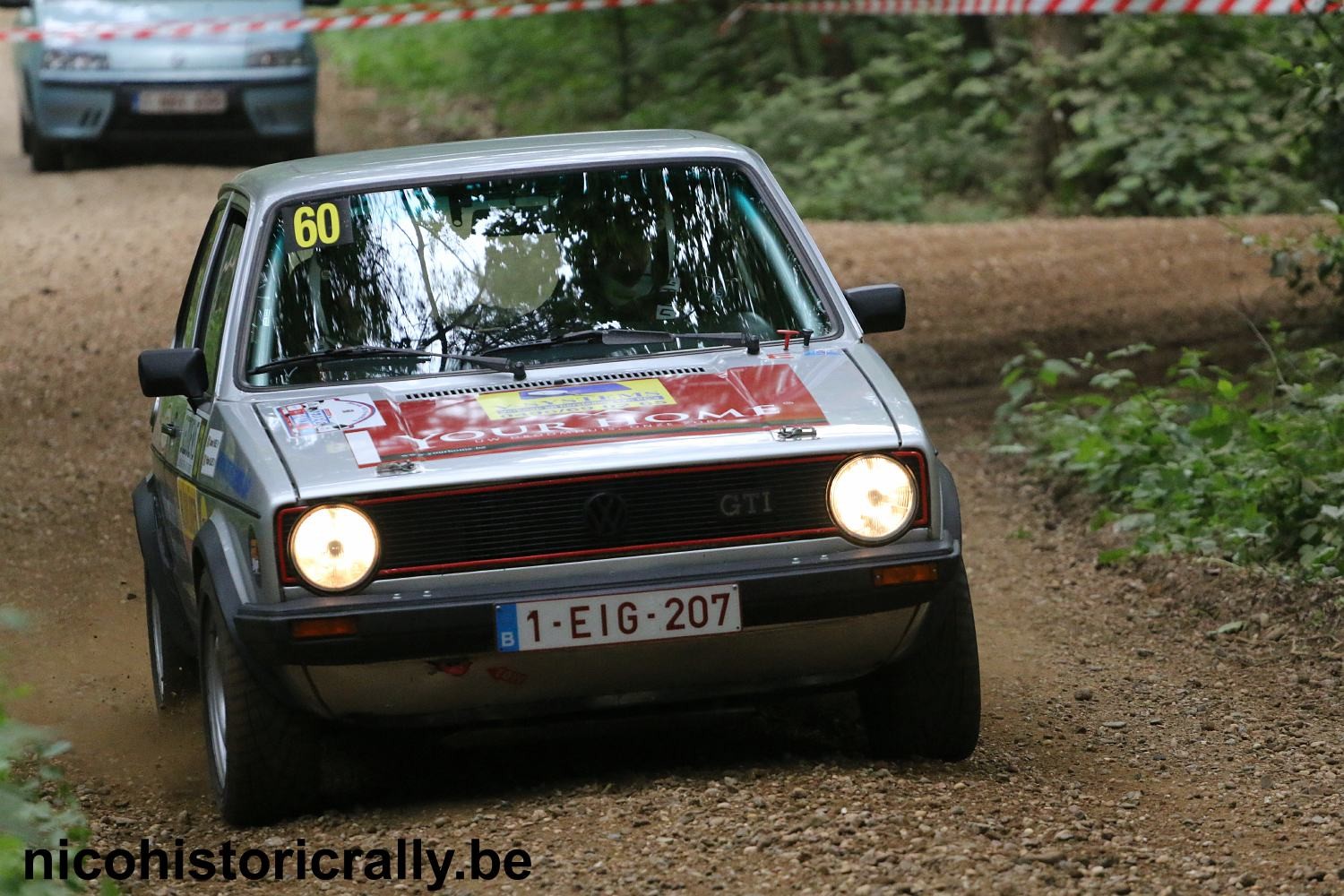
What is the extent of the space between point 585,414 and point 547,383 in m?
0.29

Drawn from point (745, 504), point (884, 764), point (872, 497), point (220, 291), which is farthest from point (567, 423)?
point (220, 291)

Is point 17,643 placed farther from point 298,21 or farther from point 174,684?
point 298,21

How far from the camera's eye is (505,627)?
176 inches

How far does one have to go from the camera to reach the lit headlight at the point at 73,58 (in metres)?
17.3

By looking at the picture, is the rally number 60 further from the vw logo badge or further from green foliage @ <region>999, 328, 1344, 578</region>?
green foliage @ <region>999, 328, 1344, 578</region>

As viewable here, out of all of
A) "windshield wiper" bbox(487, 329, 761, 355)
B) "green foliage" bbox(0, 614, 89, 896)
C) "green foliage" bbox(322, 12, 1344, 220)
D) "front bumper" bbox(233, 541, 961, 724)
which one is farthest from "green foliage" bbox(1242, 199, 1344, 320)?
"green foliage" bbox(0, 614, 89, 896)

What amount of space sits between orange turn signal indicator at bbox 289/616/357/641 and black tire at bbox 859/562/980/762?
133cm

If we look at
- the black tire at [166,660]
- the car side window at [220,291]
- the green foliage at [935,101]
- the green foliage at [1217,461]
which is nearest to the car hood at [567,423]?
the car side window at [220,291]

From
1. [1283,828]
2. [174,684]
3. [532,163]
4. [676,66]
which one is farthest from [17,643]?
[676,66]

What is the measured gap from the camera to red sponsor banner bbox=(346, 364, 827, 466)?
15.1ft

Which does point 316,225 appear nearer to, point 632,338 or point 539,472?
point 632,338

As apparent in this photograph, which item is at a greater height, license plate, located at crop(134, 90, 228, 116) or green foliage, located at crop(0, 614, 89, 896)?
license plate, located at crop(134, 90, 228, 116)

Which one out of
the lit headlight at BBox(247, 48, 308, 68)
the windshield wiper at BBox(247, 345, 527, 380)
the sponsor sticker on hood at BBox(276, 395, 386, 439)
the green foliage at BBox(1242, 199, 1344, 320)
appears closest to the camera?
the sponsor sticker on hood at BBox(276, 395, 386, 439)

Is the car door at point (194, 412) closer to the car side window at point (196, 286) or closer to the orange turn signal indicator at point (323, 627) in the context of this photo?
the car side window at point (196, 286)
